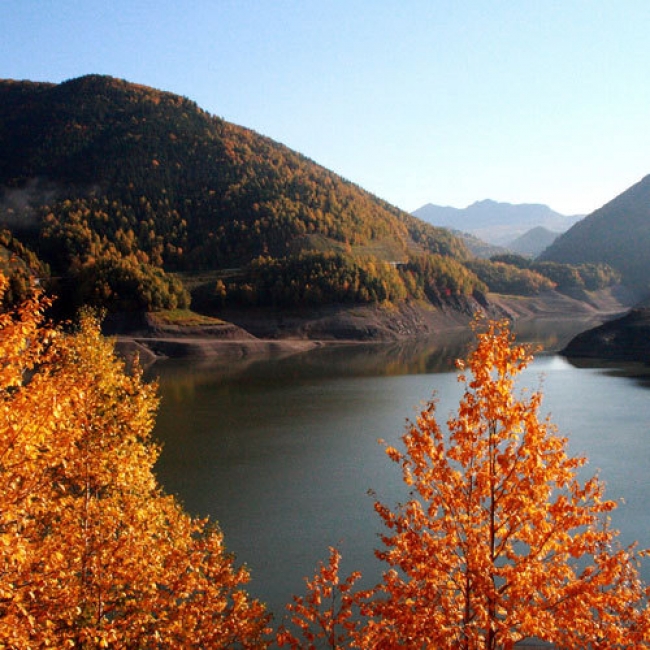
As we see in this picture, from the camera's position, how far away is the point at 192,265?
136875mm

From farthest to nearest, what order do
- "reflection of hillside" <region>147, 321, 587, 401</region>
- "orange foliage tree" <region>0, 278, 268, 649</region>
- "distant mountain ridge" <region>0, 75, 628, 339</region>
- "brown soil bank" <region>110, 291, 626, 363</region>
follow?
"distant mountain ridge" <region>0, 75, 628, 339</region>
"brown soil bank" <region>110, 291, 626, 363</region>
"reflection of hillside" <region>147, 321, 587, 401</region>
"orange foliage tree" <region>0, 278, 268, 649</region>

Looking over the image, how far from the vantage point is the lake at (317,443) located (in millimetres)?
23250

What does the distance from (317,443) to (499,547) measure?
103 feet

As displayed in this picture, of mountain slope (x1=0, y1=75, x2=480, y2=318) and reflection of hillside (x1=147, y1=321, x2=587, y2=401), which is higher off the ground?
mountain slope (x1=0, y1=75, x2=480, y2=318)

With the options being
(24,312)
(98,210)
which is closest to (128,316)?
(98,210)

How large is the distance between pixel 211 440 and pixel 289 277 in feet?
253

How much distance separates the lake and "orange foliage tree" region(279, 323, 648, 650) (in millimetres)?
4688

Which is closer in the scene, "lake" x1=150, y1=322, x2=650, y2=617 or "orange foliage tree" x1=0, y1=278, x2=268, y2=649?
"orange foliage tree" x1=0, y1=278, x2=268, y2=649

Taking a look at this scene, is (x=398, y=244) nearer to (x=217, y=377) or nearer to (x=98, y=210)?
(x=98, y=210)

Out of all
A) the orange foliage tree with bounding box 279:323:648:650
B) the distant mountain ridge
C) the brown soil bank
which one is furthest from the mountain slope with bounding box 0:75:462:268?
the orange foliage tree with bounding box 279:323:648:650

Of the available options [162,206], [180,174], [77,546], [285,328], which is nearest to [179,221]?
[162,206]

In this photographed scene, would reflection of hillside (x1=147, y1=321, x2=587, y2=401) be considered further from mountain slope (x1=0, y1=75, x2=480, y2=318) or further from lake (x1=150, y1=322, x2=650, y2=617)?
mountain slope (x1=0, y1=75, x2=480, y2=318)

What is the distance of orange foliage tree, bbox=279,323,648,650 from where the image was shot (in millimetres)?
8688

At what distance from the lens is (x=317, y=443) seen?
40.2 metres
